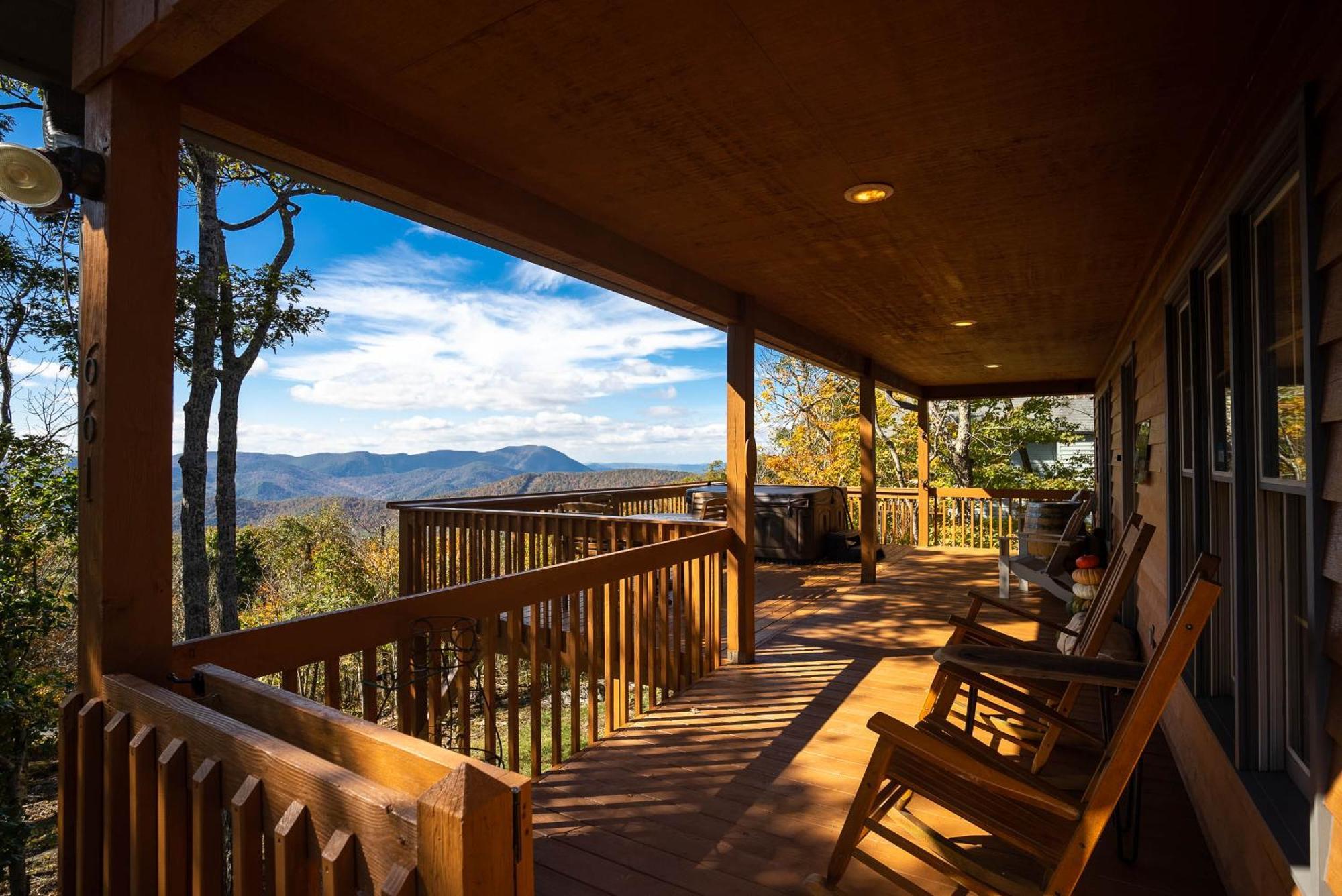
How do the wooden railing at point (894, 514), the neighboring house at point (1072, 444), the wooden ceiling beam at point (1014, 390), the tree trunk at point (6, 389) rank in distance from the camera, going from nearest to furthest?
1. the tree trunk at point (6, 389)
2. the wooden ceiling beam at point (1014, 390)
3. the wooden railing at point (894, 514)
4. the neighboring house at point (1072, 444)

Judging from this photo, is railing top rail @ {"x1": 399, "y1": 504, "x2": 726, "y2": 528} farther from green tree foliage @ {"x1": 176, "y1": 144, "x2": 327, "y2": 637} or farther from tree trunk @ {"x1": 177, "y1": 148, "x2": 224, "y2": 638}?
green tree foliage @ {"x1": 176, "y1": 144, "x2": 327, "y2": 637}

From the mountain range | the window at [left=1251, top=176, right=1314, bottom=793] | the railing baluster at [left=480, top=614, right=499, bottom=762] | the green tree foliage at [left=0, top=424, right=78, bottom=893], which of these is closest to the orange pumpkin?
the window at [left=1251, top=176, right=1314, bottom=793]

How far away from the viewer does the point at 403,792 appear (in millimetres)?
1057

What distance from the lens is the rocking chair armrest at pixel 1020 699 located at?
7.54 ft

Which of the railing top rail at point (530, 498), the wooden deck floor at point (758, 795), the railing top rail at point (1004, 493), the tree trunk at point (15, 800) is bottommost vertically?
the tree trunk at point (15, 800)

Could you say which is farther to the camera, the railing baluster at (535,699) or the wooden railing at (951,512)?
the wooden railing at (951,512)

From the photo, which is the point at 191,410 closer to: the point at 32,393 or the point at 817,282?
the point at 32,393

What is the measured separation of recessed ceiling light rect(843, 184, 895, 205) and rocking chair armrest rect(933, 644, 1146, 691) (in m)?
1.80

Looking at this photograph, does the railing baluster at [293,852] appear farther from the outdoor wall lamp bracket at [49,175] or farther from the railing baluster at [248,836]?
the outdoor wall lamp bracket at [49,175]

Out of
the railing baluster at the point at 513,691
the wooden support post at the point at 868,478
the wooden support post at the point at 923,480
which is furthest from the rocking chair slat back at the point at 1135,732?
the wooden support post at the point at 923,480

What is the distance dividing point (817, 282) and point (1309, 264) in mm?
3028

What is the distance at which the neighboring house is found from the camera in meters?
15.3

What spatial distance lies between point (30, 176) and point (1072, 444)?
18100 millimetres

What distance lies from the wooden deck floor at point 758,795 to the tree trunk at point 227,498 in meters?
9.19
